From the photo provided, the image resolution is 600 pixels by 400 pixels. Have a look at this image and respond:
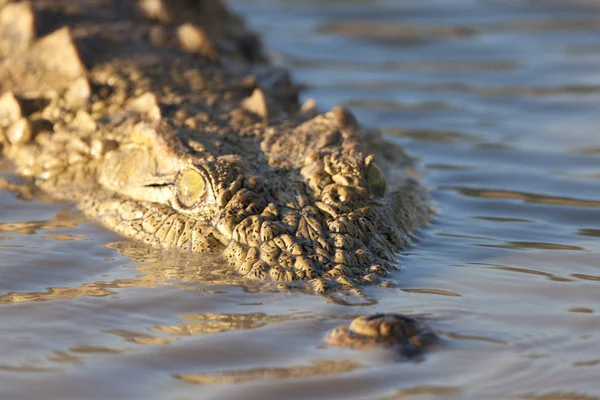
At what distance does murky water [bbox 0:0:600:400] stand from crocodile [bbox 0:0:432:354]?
0.59ft

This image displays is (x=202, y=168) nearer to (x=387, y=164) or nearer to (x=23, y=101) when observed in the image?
(x=387, y=164)

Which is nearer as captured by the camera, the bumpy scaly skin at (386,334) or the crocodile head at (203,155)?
the bumpy scaly skin at (386,334)

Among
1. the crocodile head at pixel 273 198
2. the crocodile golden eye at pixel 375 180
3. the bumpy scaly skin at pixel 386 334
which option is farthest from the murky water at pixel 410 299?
the crocodile golden eye at pixel 375 180

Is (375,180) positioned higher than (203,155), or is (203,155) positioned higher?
(203,155)

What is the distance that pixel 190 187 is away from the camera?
504cm

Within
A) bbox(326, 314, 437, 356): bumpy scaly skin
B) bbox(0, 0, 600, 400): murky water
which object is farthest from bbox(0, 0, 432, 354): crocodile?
Result: bbox(0, 0, 600, 400): murky water

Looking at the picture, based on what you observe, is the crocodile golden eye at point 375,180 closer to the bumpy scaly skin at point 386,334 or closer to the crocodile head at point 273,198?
the crocodile head at point 273,198

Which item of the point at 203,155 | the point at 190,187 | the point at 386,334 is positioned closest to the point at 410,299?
the point at 386,334

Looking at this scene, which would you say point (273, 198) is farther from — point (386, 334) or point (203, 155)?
point (386, 334)

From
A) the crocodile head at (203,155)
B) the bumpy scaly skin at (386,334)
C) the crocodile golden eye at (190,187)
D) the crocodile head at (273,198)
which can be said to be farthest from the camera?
the crocodile golden eye at (190,187)

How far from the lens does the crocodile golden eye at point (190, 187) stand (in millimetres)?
4977

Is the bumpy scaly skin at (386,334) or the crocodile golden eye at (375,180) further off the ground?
the crocodile golden eye at (375,180)

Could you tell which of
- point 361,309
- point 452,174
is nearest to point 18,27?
point 452,174

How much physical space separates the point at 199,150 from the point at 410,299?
1.58m
